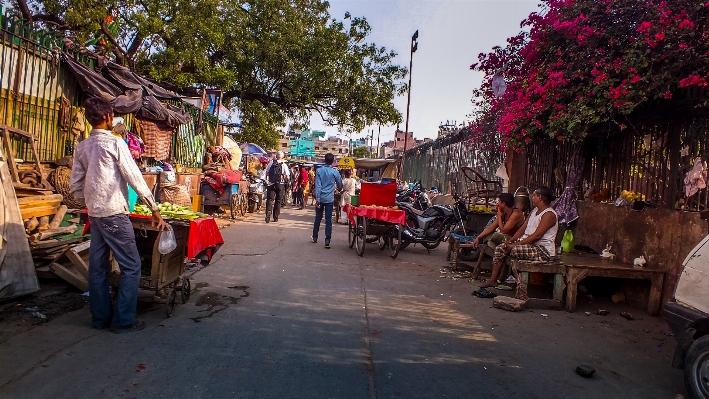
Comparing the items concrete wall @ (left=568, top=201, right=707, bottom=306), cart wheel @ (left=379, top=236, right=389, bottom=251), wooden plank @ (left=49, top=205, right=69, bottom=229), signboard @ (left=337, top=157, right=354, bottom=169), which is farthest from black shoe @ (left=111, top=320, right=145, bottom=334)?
signboard @ (left=337, top=157, right=354, bottom=169)

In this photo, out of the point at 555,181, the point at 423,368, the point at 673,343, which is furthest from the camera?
the point at 555,181

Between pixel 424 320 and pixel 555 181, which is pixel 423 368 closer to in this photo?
pixel 424 320

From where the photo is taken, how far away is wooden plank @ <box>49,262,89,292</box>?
5.74 m

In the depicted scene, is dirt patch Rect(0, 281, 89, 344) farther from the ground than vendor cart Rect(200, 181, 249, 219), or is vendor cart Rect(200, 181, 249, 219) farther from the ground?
vendor cart Rect(200, 181, 249, 219)

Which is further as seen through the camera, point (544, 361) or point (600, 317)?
point (600, 317)

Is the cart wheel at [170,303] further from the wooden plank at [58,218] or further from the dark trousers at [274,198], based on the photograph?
the dark trousers at [274,198]

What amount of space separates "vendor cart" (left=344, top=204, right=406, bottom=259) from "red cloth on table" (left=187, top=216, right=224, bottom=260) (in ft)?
14.4

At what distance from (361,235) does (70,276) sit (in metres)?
5.68

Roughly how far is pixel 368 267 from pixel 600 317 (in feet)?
12.2

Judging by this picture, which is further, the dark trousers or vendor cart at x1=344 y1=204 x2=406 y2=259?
the dark trousers

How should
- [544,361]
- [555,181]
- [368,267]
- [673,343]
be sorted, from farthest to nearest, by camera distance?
[555,181], [368,267], [673,343], [544,361]

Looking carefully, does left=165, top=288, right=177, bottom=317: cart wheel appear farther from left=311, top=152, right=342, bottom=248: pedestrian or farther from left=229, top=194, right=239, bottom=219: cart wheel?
left=229, top=194, right=239, bottom=219: cart wheel

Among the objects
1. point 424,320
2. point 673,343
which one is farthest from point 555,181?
point 424,320

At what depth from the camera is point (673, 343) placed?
5438mm
